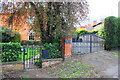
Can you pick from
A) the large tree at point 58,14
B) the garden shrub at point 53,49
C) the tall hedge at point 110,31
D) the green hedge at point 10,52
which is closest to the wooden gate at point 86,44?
the tall hedge at point 110,31

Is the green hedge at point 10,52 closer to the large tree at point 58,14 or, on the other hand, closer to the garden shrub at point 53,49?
the garden shrub at point 53,49

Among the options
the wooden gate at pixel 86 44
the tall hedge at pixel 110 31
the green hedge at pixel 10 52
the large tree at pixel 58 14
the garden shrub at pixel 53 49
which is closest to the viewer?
the green hedge at pixel 10 52

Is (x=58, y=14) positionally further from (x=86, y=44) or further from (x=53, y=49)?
(x=86, y=44)

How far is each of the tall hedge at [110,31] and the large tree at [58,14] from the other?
4.19 m

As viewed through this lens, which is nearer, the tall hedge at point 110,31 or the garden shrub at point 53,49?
the garden shrub at point 53,49

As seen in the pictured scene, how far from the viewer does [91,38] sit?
837 centimetres

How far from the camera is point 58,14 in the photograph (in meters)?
5.47

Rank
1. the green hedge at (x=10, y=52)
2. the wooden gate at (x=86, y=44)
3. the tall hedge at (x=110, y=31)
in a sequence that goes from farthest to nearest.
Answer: the tall hedge at (x=110, y=31)
the wooden gate at (x=86, y=44)
the green hedge at (x=10, y=52)

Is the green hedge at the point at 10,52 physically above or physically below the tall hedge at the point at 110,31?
below

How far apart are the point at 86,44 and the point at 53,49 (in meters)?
3.45

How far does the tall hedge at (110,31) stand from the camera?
884cm

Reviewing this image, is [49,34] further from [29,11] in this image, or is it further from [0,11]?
[0,11]

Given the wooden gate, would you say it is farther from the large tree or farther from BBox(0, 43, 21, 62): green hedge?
BBox(0, 43, 21, 62): green hedge

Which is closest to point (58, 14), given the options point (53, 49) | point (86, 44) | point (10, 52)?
point (53, 49)
